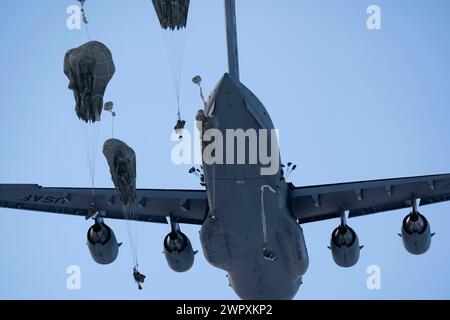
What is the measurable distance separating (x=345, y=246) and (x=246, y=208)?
7153 mm

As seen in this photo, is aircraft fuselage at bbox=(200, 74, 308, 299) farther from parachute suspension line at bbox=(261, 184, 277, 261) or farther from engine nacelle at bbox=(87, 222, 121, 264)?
engine nacelle at bbox=(87, 222, 121, 264)

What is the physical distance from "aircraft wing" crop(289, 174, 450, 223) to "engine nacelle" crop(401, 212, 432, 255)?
1086 millimetres

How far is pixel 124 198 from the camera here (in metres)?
37.6

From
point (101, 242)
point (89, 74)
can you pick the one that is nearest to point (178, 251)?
point (101, 242)

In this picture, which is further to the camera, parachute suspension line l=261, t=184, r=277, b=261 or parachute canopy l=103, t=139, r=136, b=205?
parachute suspension line l=261, t=184, r=277, b=261

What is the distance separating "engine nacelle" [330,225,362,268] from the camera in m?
44.6

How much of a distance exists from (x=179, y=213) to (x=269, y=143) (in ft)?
30.6

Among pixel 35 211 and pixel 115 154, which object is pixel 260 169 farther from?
pixel 35 211

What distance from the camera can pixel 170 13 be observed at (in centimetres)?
3697

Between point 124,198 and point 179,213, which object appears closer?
point 124,198

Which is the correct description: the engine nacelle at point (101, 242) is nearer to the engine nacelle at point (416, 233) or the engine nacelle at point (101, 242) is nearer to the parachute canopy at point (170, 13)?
the parachute canopy at point (170, 13)

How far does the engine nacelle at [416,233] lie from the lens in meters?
44.6

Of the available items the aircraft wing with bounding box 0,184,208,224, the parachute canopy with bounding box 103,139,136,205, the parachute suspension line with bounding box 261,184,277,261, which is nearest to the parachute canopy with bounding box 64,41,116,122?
the parachute canopy with bounding box 103,139,136,205
